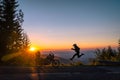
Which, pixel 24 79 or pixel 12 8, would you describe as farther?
pixel 12 8

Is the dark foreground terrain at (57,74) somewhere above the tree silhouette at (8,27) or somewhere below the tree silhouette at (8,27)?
below

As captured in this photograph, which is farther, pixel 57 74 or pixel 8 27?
pixel 8 27

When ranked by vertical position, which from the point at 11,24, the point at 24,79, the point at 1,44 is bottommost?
the point at 24,79

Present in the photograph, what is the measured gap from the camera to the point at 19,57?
40.0 m

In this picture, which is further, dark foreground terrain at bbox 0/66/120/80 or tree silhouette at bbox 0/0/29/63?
tree silhouette at bbox 0/0/29/63

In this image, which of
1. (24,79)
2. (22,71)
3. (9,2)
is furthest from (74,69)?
(9,2)

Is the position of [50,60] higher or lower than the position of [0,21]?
lower

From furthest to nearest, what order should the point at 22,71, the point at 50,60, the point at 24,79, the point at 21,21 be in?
the point at 21,21, the point at 50,60, the point at 22,71, the point at 24,79

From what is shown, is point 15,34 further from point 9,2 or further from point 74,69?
point 74,69

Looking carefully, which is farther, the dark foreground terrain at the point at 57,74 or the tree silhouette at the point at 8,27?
the tree silhouette at the point at 8,27

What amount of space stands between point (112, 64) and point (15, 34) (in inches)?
1076

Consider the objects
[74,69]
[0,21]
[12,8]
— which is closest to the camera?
[74,69]

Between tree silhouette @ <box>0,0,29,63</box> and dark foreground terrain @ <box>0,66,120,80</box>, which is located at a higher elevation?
tree silhouette @ <box>0,0,29,63</box>

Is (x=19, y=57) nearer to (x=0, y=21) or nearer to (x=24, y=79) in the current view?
(x=0, y=21)
